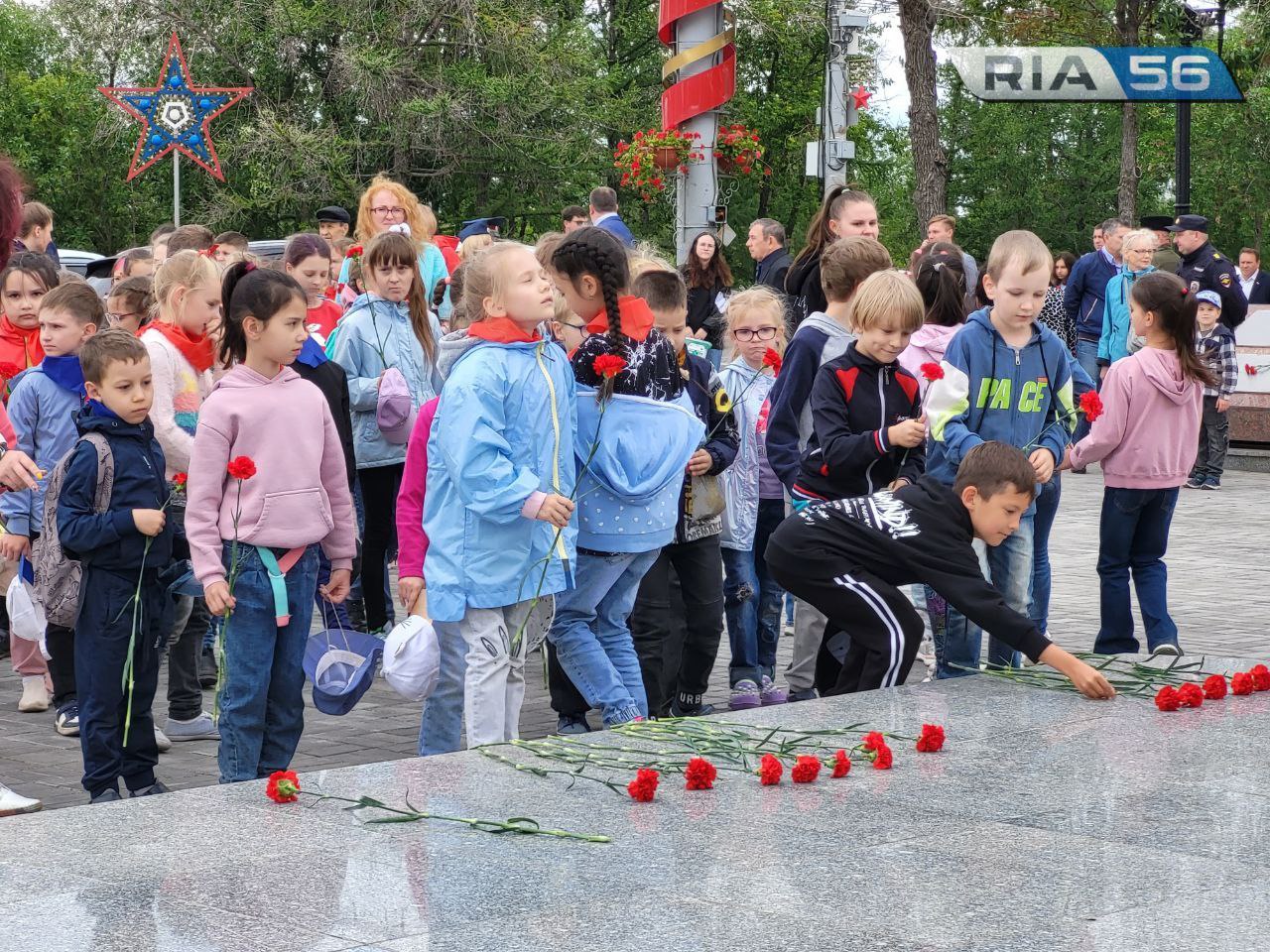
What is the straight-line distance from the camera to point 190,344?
22.5 ft

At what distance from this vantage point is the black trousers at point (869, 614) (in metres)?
5.81

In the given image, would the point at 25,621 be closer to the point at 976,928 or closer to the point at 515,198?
the point at 976,928

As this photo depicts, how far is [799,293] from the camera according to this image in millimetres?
8875

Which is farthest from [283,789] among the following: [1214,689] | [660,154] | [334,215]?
[660,154]

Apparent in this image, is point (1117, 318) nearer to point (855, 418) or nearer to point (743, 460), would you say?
point (743, 460)

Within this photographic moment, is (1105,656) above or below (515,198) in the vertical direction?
below

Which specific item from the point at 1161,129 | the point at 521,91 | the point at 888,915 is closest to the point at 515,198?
the point at 521,91

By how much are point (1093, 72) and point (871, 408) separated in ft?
83.7

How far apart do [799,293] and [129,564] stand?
4.22 metres

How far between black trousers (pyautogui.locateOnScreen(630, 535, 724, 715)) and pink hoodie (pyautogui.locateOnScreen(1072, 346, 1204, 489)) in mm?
2084

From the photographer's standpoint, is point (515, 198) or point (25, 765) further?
point (515, 198)

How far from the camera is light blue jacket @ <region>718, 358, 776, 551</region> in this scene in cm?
730

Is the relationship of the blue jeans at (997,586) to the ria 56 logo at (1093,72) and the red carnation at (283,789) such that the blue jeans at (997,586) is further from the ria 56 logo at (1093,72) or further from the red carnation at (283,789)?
the ria 56 logo at (1093,72)

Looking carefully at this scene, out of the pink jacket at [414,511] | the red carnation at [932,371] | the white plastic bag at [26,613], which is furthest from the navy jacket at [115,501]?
the red carnation at [932,371]
